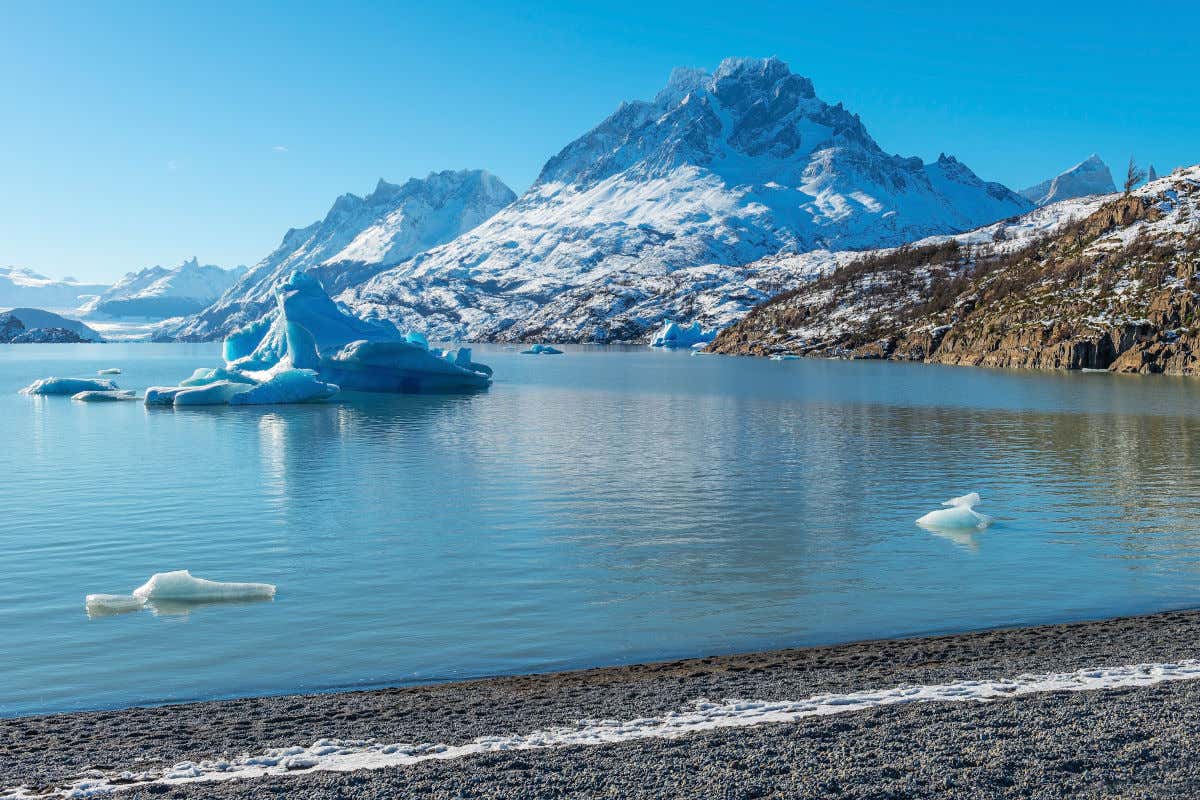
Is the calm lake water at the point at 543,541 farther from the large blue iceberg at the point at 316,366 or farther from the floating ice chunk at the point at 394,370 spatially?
the floating ice chunk at the point at 394,370

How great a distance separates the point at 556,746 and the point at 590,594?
9460 millimetres

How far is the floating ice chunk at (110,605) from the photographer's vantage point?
66.9 feet

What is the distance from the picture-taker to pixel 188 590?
69.6 ft

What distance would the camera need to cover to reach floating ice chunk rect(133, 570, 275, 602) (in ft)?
69.1

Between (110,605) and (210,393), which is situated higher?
(210,393)

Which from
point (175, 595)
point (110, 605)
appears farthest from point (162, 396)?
point (110, 605)

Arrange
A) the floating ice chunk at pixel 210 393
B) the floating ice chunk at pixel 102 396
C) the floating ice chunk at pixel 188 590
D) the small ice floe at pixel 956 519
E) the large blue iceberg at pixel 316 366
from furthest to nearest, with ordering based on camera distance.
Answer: the floating ice chunk at pixel 102 396, the large blue iceberg at pixel 316 366, the floating ice chunk at pixel 210 393, the small ice floe at pixel 956 519, the floating ice chunk at pixel 188 590

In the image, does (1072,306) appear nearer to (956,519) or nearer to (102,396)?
(956,519)

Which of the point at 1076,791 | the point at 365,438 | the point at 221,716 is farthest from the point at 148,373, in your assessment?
the point at 1076,791

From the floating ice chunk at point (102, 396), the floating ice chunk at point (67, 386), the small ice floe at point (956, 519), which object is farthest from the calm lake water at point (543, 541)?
the floating ice chunk at point (67, 386)

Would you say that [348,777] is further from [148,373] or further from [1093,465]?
[148,373]

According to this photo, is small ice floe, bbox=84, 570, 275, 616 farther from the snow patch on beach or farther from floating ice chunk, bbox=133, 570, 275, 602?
the snow patch on beach

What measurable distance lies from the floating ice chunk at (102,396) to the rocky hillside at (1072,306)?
376 ft

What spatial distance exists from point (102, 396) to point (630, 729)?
85.1 metres
